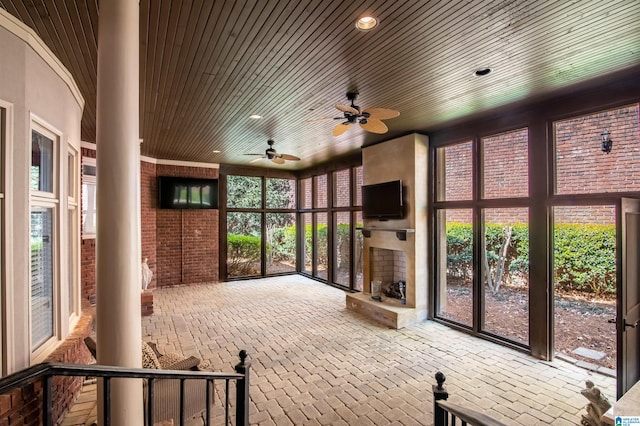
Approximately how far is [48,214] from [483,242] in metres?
5.50

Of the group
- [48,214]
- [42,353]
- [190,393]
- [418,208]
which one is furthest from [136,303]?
[418,208]

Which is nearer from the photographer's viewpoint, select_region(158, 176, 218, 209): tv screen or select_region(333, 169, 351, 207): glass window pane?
select_region(333, 169, 351, 207): glass window pane

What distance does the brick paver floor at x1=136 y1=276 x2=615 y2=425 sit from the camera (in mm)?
3061

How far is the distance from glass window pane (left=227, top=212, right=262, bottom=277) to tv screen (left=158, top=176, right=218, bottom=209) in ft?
2.58

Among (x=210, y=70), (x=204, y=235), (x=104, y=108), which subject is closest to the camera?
(x=104, y=108)

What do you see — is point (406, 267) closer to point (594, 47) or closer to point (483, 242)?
point (483, 242)

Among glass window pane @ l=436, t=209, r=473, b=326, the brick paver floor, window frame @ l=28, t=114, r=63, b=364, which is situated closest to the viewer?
window frame @ l=28, t=114, r=63, b=364

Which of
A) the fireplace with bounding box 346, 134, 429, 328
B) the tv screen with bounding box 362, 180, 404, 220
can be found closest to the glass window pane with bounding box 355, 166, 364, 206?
the tv screen with bounding box 362, 180, 404, 220

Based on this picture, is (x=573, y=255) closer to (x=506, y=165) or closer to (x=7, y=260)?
(x=506, y=165)

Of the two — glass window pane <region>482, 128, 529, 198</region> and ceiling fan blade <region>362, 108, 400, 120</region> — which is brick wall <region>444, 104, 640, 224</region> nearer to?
glass window pane <region>482, 128, 529, 198</region>

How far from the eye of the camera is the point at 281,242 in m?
9.83

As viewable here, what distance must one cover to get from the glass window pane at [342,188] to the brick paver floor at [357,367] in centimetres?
277

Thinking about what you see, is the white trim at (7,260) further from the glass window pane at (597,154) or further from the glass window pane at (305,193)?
the glass window pane at (305,193)

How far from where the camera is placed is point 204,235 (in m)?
8.80
